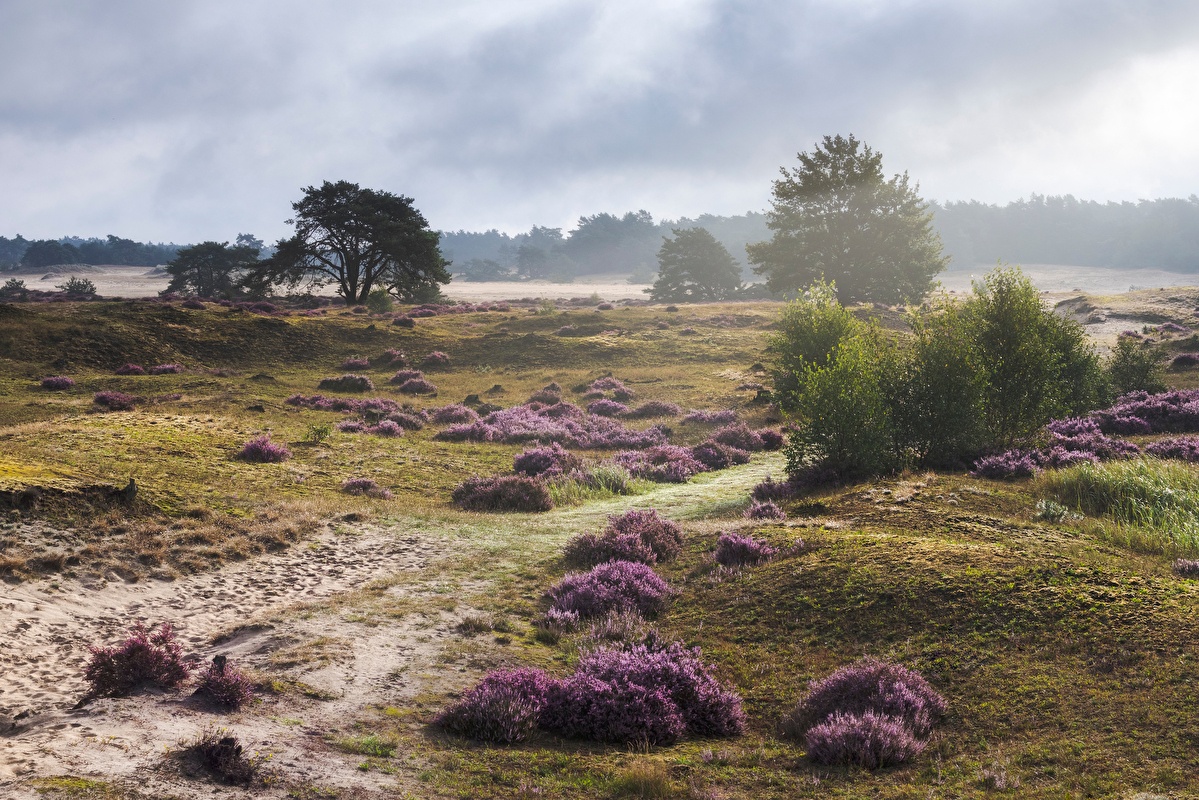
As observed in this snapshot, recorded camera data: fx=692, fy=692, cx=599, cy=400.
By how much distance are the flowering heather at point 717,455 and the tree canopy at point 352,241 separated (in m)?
43.3

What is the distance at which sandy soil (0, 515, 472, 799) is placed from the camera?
508 centimetres

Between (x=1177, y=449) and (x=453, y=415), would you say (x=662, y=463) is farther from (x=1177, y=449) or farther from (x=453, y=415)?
(x=1177, y=449)

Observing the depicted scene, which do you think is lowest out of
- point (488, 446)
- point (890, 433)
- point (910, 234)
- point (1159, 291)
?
point (488, 446)

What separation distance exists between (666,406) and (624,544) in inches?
823

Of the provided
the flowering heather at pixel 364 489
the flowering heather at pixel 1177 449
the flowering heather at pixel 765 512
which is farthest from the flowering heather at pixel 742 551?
the flowering heather at pixel 1177 449

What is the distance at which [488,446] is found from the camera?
25.0 metres

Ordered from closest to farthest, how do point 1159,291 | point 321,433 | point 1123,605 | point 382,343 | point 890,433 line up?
point 1123,605, point 890,433, point 321,433, point 382,343, point 1159,291

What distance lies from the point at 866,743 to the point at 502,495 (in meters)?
13.0

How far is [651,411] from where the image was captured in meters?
32.4

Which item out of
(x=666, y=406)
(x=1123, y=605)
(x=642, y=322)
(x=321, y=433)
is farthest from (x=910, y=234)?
(x=1123, y=605)

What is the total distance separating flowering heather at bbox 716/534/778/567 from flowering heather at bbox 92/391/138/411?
22443 mm

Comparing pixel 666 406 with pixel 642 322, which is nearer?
pixel 666 406

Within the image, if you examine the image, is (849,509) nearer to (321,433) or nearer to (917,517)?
(917,517)

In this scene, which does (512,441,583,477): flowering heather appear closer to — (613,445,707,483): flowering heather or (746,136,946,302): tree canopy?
(613,445,707,483): flowering heather
